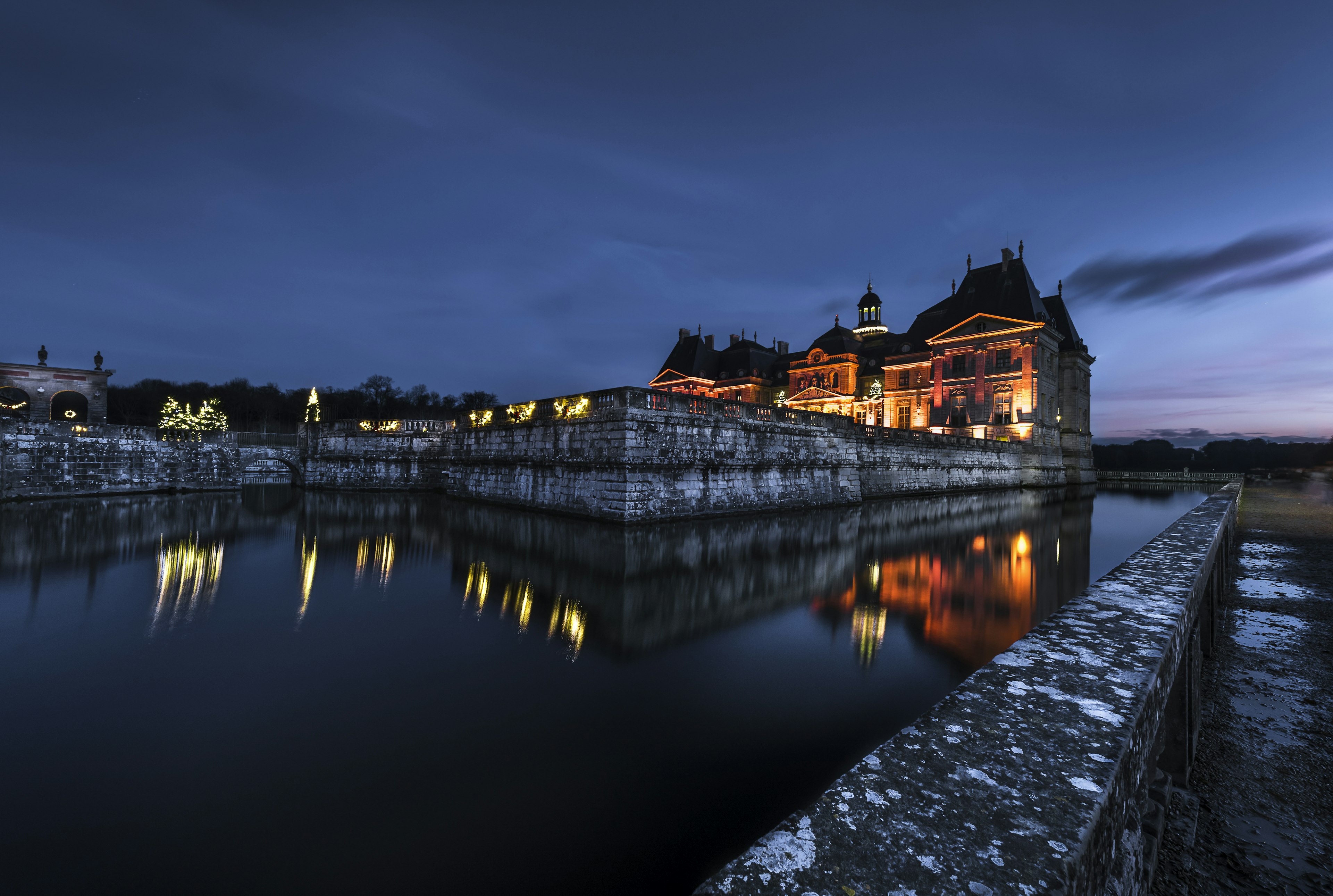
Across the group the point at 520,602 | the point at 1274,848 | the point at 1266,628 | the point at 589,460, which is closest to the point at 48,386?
the point at 589,460

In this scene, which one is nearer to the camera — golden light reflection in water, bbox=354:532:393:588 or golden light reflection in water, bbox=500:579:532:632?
golden light reflection in water, bbox=500:579:532:632

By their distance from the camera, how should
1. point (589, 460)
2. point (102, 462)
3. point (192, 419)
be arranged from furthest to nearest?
1. point (192, 419)
2. point (102, 462)
3. point (589, 460)

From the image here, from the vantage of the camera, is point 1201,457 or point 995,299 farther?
point 1201,457

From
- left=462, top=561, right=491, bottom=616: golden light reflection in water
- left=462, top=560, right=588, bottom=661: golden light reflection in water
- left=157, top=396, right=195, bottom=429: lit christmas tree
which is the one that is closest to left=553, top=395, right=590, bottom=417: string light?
left=462, top=561, right=491, bottom=616: golden light reflection in water

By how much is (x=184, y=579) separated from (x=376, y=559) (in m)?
2.87

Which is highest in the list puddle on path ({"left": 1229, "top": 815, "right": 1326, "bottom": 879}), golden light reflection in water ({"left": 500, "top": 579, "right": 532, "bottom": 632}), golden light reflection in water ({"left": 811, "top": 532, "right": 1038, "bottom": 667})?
puddle on path ({"left": 1229, "top": 815, "right": 1326, "bottom": 879})

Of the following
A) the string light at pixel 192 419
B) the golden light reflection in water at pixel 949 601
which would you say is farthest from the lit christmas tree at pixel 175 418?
the golden light reflection in water at pixel 949 601

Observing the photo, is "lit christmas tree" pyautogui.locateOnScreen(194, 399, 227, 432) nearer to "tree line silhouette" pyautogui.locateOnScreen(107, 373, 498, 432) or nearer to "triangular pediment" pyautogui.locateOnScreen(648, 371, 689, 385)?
"tree line silhouette" pyautogui.locateOnScreen(107, 373, 498, 432)

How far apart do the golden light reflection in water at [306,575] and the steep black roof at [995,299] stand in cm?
5015

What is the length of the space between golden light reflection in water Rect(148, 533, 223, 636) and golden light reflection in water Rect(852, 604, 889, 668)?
8161 mm

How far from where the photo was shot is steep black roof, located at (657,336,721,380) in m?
66.1

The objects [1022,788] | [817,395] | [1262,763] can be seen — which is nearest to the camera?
[1022,788]

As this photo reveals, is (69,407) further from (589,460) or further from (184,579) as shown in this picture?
(589,460)

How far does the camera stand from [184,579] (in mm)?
8594
